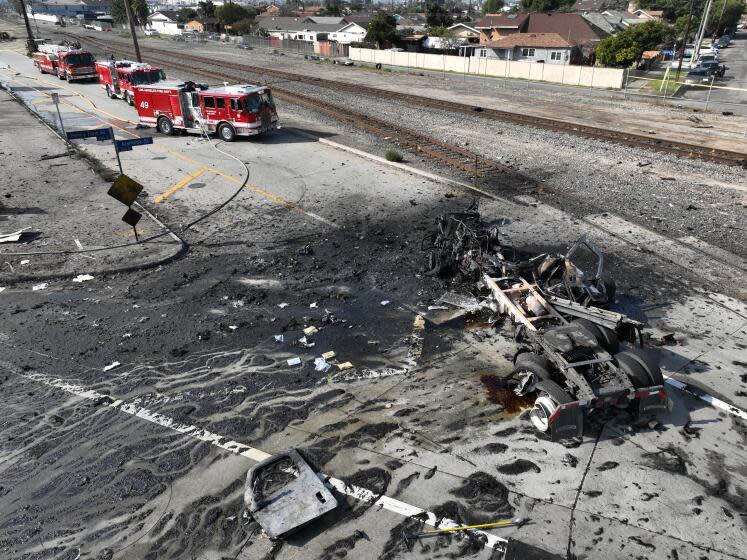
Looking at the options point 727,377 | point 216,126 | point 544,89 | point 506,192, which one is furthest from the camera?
point 544,89

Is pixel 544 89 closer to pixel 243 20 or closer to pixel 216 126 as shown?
pixel 216 126

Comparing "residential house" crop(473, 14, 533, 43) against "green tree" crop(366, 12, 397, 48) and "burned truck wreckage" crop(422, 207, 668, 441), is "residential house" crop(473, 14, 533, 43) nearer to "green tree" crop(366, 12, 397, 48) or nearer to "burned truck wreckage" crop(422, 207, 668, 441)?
"green tree" crop(366, 12, 397, 48)

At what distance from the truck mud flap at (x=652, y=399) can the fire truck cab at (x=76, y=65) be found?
4093cm

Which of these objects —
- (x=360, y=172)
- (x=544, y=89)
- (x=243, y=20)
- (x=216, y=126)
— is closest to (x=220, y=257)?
(x=360, y=172)

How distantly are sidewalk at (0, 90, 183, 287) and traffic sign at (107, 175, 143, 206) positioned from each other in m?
1.32

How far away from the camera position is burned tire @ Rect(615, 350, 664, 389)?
672 cm

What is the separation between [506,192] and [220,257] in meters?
9.10

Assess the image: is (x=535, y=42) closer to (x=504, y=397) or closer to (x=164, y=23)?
(x=504, y=397)

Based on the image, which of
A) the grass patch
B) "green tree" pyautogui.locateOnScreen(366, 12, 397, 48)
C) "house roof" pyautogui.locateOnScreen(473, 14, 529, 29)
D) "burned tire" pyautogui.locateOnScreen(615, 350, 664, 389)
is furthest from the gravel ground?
"house roof" pyautogui.locateOnScreen(473, 14, 529, 29)

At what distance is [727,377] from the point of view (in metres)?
7.89

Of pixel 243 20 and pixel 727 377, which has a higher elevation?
pixel 243 20

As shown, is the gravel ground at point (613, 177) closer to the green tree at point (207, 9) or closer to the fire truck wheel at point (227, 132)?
the fire truck wheel at point (227, 132)

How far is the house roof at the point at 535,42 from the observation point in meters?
50.3

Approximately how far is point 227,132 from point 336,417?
17.3 m
